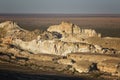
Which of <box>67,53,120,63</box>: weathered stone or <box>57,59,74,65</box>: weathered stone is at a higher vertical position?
<box>67,53,120,63</box>: weathered stone

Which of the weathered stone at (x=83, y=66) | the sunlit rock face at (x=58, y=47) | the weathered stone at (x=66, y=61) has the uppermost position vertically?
the sunlit rock face at (x=58, y=47)

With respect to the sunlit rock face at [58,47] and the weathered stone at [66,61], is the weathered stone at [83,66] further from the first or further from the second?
the sunlit rock face at [58,47]

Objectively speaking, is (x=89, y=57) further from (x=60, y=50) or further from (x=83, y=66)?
(x=60, y=50)

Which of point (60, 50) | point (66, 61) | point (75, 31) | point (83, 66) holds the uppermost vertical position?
point (75, 31)

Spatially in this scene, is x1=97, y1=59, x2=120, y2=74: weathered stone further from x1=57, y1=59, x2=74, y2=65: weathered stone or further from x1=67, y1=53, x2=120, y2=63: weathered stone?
x1=57, y1=59, x2=74, y2=65: weathered stone

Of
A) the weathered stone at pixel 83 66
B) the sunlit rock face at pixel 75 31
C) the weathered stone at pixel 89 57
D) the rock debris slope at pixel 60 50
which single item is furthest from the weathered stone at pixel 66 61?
the sunlit rock face at pixel 75 31

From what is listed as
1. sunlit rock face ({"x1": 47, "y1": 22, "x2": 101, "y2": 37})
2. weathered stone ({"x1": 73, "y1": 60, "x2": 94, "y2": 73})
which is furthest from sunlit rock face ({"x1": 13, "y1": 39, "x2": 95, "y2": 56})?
sunlit rock face ({"x1": 47, "y1": 22, "x2": 101, "y2": 37})

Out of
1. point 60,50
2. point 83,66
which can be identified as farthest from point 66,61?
point 60,50

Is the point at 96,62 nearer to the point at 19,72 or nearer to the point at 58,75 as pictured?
the point at 58,75

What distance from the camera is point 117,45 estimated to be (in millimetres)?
62531

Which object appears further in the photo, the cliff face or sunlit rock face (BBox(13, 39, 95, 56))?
the cliff face

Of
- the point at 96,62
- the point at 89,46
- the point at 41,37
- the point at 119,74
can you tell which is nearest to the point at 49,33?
the point at 41,37

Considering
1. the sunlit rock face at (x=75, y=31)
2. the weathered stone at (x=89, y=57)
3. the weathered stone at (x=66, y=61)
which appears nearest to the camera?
the weathered stone at (x=89, y=57)

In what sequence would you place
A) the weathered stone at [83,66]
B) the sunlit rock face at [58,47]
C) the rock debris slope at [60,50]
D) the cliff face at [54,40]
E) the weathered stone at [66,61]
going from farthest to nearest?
the cliff face at [54,40] < the sunlit rock face at [58,47] < the weathered stone at [66,61] < the rock debris slope at [60,50] < the weathered stone at [83,66]
